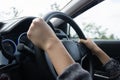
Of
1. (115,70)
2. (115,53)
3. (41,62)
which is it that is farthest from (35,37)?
(115,53)

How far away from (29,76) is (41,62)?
0.77ft

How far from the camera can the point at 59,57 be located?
4.09 feet

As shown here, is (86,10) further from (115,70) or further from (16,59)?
(16,59)

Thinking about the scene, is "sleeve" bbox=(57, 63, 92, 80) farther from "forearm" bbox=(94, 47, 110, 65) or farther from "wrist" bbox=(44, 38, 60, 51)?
"forearm" bbox=(94, 47, 110, 65)

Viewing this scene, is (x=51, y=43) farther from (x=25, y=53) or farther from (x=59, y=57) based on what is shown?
(x=25, y=53)

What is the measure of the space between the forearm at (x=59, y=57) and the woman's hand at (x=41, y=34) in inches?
1.4

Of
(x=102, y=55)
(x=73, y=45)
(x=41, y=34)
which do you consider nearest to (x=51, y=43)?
(x=41, y=34)

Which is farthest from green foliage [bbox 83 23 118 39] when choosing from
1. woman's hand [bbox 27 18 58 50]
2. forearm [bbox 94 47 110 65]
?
woman's hand [bbox 27 18 58 50]

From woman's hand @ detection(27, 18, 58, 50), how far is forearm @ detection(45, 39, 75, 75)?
0.03 meters

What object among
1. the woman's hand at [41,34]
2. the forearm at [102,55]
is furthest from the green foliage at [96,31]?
the woman's hand at [41,34]

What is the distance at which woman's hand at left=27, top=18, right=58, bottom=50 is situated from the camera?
1325 mm

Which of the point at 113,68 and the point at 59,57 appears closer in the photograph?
the point at 59,57

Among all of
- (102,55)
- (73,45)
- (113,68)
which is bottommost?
(113,68)

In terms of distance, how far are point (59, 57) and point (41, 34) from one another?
15cm
